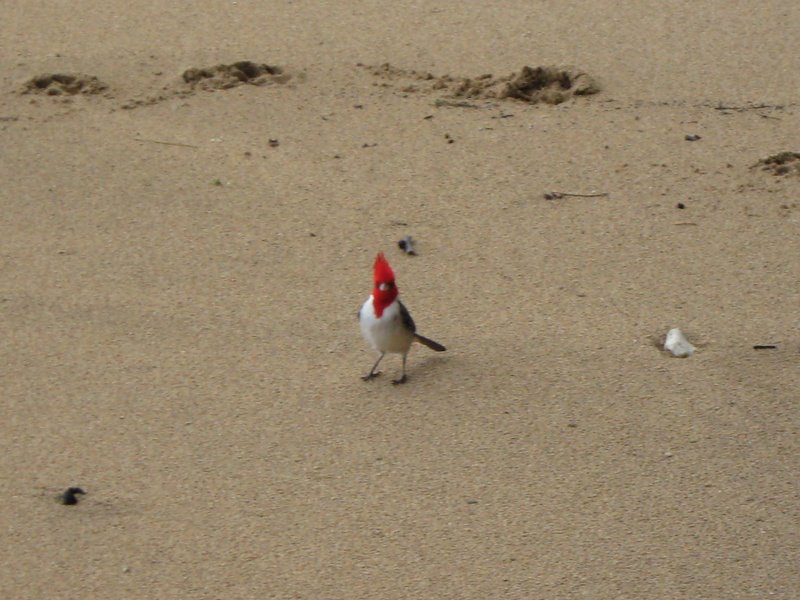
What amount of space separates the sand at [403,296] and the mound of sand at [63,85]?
0.11 feet

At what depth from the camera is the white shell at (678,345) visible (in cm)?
477

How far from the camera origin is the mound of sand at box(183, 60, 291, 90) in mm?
6707

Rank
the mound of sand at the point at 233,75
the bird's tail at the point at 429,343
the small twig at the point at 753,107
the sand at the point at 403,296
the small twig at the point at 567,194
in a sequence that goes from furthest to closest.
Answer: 1. the mound of sand at the point at 233,75
2. the small twig at the point at 753,107
3. the small twig at the point at 567,194
4. the bird's tail at the point at 429,343
5. the sand at the point at 403,296

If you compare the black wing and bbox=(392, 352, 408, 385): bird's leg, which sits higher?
the black wing

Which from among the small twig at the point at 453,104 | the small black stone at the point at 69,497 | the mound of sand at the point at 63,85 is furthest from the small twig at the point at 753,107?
the small black stone at the point at 69,497

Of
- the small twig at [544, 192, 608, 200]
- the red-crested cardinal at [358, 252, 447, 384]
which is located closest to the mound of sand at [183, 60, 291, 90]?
the small twig at [544, 192, 608, 200]

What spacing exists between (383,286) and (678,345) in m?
1.09

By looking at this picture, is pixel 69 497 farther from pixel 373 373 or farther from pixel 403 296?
pixel 403 296

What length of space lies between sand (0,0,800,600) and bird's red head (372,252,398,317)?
1.02 ft

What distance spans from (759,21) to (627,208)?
2067mm

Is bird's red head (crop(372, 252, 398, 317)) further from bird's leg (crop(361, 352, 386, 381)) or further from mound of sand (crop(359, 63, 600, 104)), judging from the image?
mound of sand (crop(359, 63, 600, 104))

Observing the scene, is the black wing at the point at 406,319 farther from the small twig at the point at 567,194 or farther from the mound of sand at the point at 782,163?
the mound of sand at the point at 782,163

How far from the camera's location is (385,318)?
4.55 m

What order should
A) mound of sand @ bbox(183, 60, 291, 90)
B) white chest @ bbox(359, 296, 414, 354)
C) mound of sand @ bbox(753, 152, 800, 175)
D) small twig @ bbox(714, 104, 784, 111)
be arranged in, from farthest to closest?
mound of sand @ bbox(183, 60, 291, 90) < small twig @ bbox(714, 104, 784, 111) < mound of sand @ bbox(753, 152, 800, 175) < white chest @ bbox(359, 296, 414, 354)
